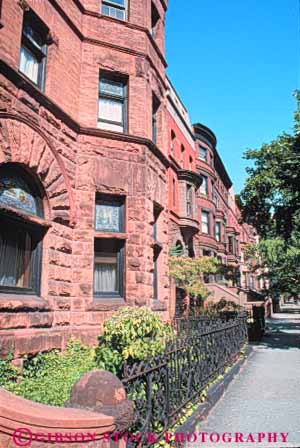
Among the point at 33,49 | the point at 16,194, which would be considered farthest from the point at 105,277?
the point at 33,49

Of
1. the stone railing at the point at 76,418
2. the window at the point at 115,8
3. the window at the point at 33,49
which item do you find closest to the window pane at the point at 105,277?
the window at the point at 33,49

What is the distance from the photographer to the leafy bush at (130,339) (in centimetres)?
646

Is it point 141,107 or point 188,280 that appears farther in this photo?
point 188,280

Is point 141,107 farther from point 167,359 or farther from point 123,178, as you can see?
point 167,359

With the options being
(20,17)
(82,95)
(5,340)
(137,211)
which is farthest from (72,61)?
(5,340)

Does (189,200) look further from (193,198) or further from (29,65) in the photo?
(29,65)

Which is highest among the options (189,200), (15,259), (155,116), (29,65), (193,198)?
(155,116)

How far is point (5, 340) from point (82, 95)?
660 cm

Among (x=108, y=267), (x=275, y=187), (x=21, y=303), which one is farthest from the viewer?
(x=275, y=187)

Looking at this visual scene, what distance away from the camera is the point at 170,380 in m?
5.25

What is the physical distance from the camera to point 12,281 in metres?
7.34

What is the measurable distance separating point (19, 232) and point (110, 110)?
4952mm

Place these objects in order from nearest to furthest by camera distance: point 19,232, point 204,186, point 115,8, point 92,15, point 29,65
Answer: point 19,232 → point 29,65 → point 92,15 → point 115,8 → point 204,186

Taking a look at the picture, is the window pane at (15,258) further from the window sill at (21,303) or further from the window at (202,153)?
the window at (202,153)
